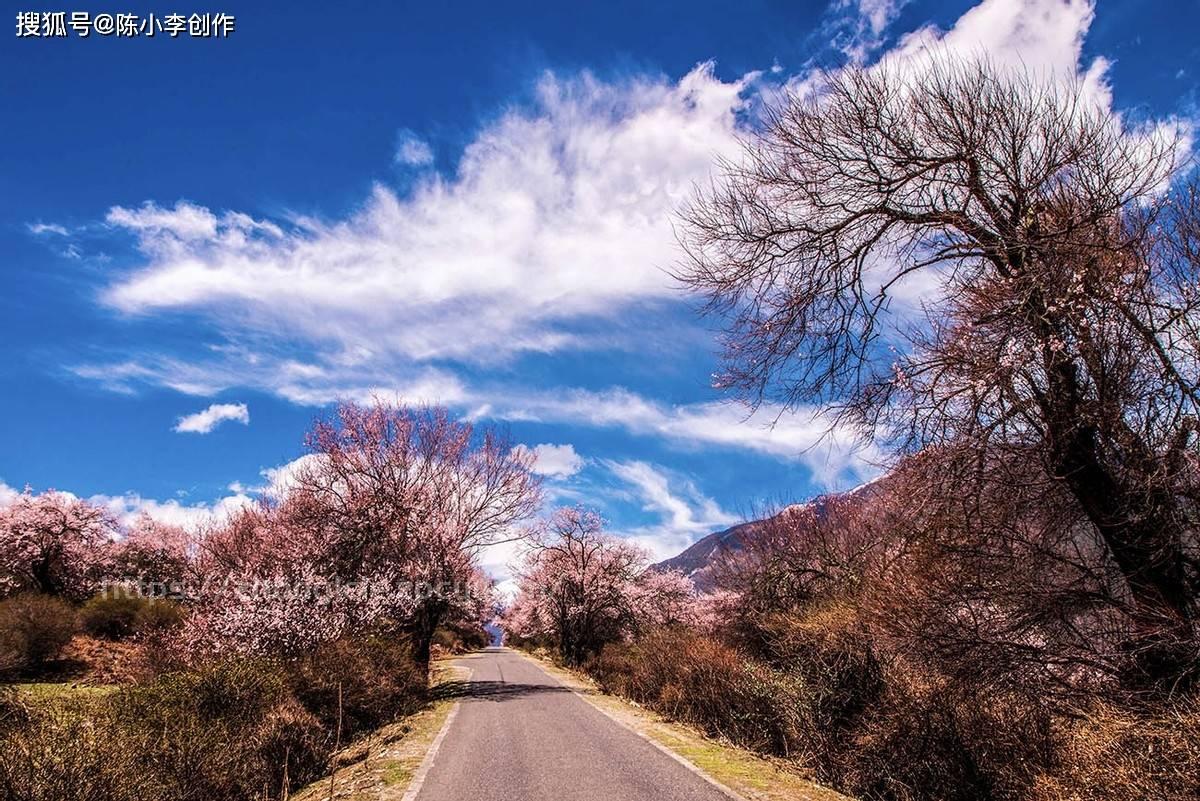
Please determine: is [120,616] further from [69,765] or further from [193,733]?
[69,765]

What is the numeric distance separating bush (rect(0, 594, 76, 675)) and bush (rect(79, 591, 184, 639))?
3.16 m

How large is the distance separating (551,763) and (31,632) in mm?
23319

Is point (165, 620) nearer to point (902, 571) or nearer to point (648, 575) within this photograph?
point (648, 575)

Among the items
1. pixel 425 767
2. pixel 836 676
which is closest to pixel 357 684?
pixel 425 767

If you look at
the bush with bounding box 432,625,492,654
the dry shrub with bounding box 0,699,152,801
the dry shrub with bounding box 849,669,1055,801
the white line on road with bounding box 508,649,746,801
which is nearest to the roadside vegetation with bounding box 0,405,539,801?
the dry shrub with bounding box 0,699,152,801

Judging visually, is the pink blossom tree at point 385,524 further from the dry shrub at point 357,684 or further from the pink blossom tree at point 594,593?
the pink blossom tree at point 594,593

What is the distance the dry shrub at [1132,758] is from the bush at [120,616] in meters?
31.3

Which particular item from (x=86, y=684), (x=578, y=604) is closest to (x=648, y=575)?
(x=578, y=604)

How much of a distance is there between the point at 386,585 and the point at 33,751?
15085mm

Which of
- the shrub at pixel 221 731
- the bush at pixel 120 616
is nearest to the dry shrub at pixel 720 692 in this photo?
the shrub at pixel 221 731

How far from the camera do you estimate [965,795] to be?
7.33m

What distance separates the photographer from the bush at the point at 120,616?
89.0 ft

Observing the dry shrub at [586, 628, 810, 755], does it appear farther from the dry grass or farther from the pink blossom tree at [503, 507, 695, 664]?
the pink blossom tree at [503, 507, 695, 664]

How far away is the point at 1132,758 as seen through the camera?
478 cm
